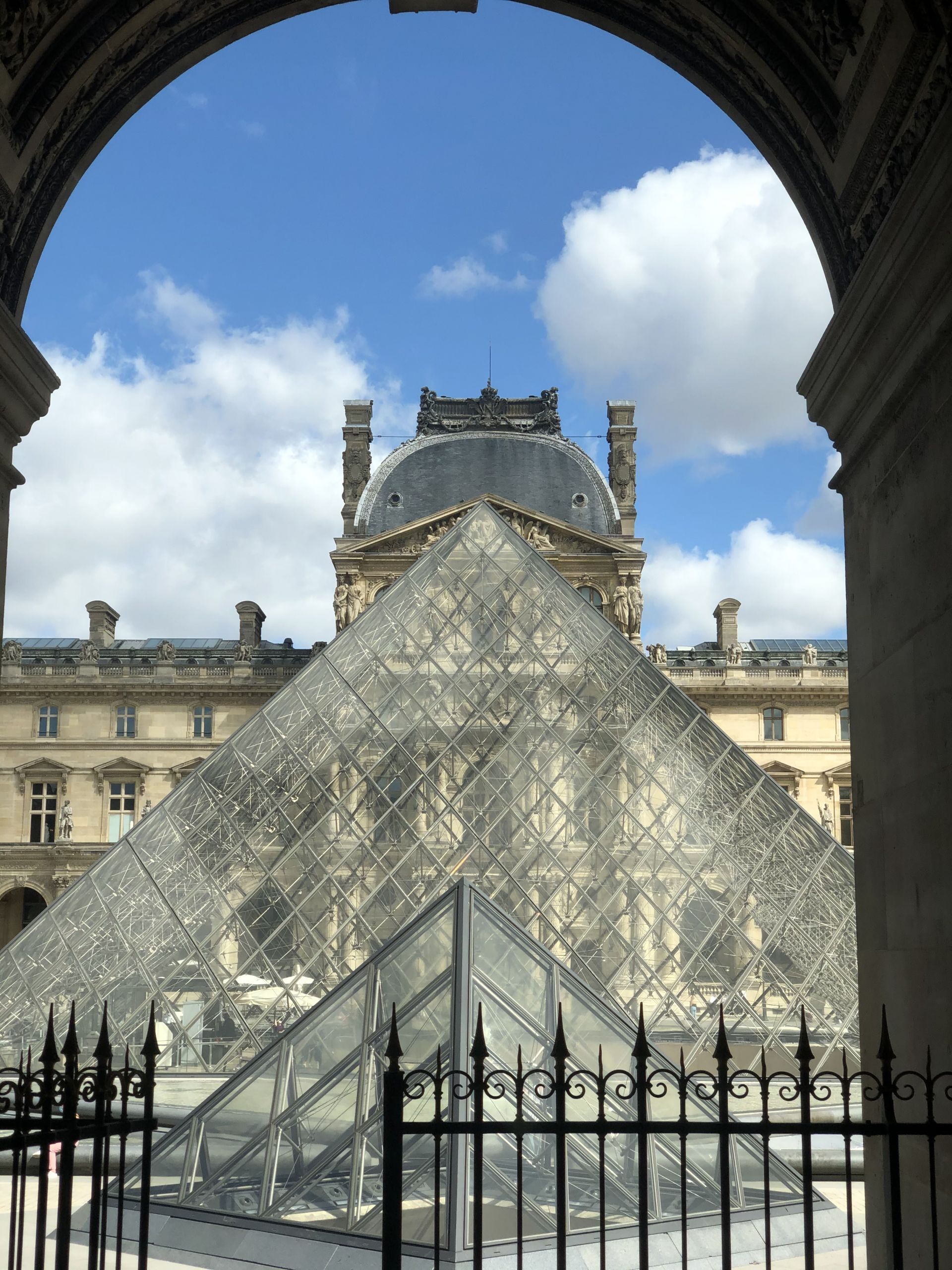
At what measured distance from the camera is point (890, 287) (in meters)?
4.75

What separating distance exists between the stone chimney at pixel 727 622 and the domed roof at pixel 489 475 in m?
6.20

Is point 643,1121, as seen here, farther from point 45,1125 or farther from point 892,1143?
point 45,1125

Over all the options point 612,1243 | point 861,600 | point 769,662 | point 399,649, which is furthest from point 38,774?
point 861,600

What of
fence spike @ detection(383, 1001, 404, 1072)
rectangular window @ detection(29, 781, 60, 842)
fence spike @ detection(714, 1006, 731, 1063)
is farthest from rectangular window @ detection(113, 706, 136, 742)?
fence spike @ detection(714, 1006, 731, 1063)

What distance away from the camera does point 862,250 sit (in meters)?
5.32

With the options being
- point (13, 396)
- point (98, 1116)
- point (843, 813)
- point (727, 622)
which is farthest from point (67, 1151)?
point (727, 622)

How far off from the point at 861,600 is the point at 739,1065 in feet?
29.6

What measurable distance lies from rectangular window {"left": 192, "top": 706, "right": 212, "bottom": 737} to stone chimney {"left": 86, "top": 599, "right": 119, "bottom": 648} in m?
6.57

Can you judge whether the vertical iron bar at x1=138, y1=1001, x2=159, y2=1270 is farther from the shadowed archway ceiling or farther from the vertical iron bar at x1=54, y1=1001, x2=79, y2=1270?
the shadowed archway ceiling

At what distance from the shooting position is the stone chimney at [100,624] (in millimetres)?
45219

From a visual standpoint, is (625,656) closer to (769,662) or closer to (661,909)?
(661,909)

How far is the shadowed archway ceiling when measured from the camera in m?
4.89

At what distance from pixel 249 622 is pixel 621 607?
13055mm

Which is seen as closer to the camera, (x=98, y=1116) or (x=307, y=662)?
(x=98, y=1116)
